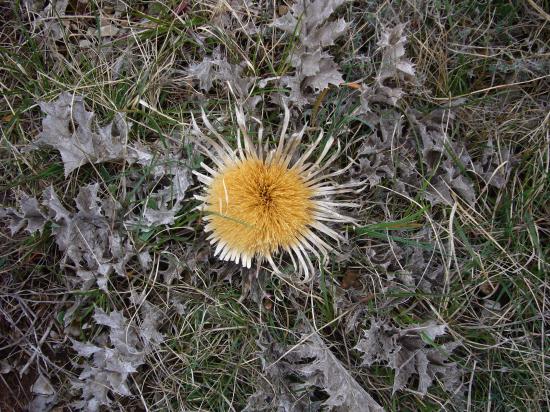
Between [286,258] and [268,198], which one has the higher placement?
[268,198]

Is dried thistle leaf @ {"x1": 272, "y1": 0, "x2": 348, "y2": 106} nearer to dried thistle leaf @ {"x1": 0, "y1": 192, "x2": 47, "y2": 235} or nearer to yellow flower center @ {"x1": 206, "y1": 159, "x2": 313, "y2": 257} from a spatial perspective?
yellow flower center @ {"x1": 206, "y1": 159, "x2": 313, "y2": 257}

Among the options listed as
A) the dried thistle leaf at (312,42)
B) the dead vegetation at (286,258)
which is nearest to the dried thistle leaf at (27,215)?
the dead vegetation at (286,258)

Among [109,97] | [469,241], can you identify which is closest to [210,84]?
[109,97]

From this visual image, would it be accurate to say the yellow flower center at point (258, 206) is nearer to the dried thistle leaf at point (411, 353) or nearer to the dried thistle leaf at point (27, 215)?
the dried thistle leaf at point (411, 353)

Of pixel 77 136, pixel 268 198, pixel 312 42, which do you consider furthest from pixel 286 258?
pixel 77 136

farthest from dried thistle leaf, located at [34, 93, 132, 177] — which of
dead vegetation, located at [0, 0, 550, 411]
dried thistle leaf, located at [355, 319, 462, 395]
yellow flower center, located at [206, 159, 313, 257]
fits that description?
dried thistle leaf, located at [355, 319, 462, 395]

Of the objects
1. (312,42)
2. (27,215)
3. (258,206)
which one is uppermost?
(312,42)

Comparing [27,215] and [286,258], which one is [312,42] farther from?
[27,215]

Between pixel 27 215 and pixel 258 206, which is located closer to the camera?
pixel 258 206
